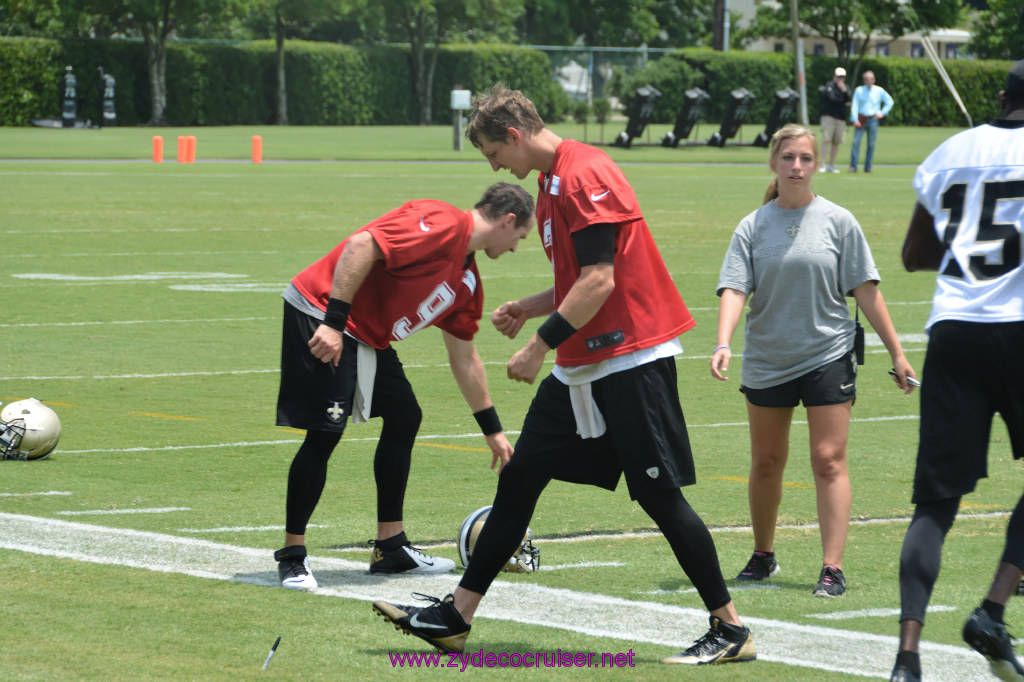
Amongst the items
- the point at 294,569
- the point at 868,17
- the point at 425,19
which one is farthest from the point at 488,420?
the point at 868,17

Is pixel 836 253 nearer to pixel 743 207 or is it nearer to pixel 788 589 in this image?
pixel 788 589

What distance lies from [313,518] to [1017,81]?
13.0 feet

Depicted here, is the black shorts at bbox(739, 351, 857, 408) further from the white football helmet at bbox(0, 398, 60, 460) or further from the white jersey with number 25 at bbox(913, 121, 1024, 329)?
the white football helmet at bbox(0, 398, 60, 460)

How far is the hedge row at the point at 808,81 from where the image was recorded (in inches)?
2313

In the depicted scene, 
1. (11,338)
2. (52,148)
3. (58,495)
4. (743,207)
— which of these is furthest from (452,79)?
(58,495)

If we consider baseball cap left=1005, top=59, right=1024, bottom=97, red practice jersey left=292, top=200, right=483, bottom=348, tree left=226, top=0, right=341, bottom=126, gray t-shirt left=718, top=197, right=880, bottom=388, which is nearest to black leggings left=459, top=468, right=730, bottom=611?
red practice jersey left=292, top=200, right=483, bottom=348

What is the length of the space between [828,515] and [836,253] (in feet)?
3.54

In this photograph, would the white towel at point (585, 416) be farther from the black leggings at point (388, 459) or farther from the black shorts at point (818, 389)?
the black leggings at point (388, 459)

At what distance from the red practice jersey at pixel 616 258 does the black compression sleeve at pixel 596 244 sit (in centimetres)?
3

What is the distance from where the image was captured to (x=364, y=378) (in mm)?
6184

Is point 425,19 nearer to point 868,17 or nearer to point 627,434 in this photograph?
point 868,17

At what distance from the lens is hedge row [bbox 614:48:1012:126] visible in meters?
58.8

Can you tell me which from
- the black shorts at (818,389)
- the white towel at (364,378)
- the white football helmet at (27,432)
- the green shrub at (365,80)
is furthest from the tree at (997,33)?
the white towel at (364,378)

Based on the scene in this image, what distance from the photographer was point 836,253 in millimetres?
6195
